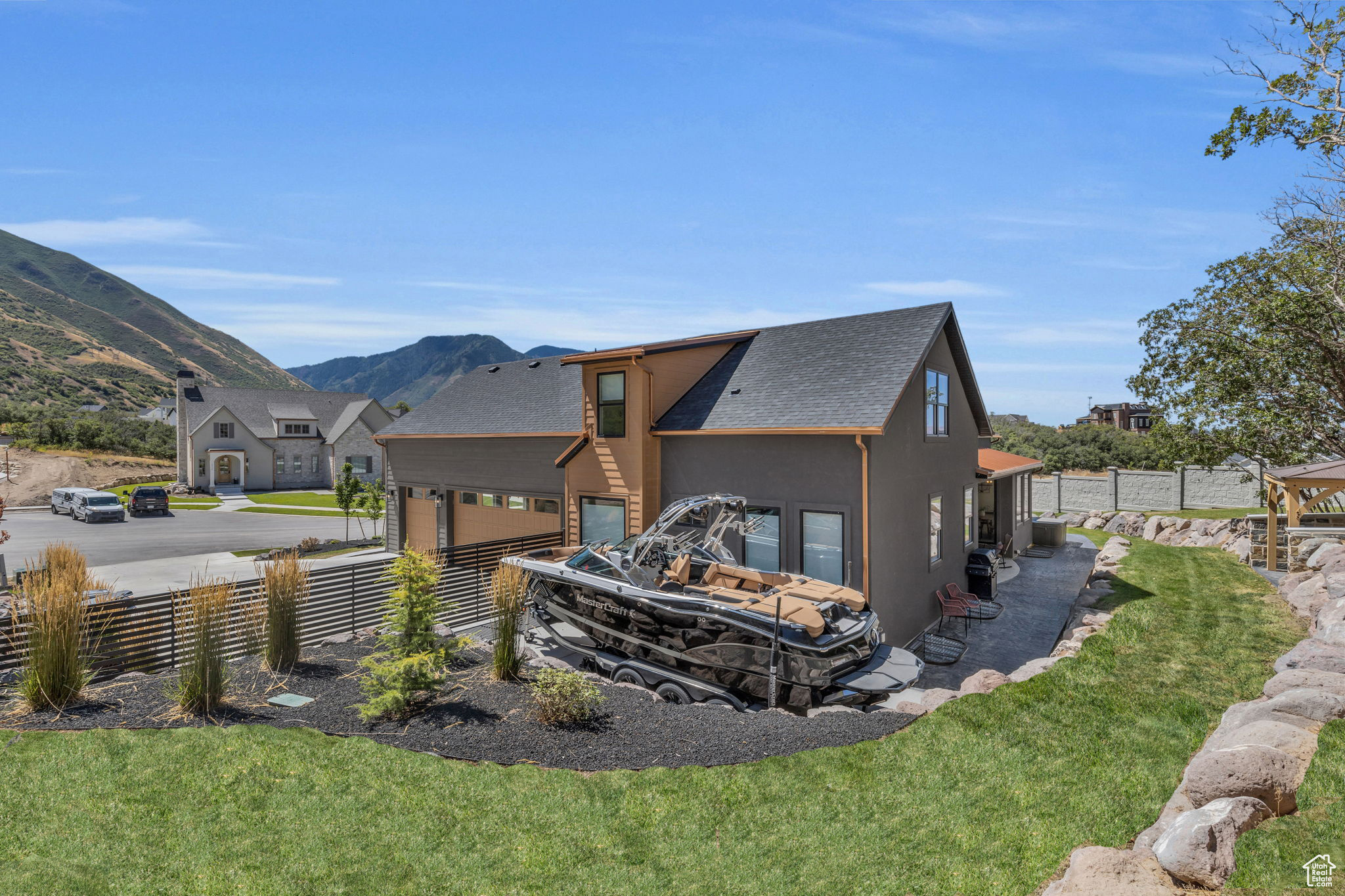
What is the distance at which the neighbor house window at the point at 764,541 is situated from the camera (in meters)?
11.8

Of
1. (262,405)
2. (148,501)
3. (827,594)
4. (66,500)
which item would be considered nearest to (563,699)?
(827,594)

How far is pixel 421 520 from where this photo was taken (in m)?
20.7

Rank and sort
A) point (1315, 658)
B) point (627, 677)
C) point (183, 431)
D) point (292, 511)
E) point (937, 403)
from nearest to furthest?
point (1315, 658), point (627, 677), point (937, 403), point (292, 511), point (183, 431)

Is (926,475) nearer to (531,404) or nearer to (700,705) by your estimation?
(700,705)

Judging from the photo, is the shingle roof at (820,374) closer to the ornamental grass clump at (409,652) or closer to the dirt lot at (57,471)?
the ornamental grass clump at (409,652)

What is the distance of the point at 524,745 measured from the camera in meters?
6.24

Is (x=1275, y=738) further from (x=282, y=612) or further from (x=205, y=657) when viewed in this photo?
(x=282, y=612)

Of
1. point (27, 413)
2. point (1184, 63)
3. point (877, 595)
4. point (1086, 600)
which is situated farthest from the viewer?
point (27, 413)

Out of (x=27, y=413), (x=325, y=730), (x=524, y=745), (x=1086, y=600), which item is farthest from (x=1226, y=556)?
(x=27, y=413)

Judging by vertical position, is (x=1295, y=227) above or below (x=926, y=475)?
above

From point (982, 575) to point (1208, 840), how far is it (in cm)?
1219

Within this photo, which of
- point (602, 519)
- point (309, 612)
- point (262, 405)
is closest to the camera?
point (309, 612)

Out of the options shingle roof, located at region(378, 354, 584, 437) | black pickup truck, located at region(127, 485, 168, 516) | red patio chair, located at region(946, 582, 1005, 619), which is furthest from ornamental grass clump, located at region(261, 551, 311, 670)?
black pickup truck, located at region(127, 485, 168, 516)

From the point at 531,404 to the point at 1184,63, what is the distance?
15809mm
